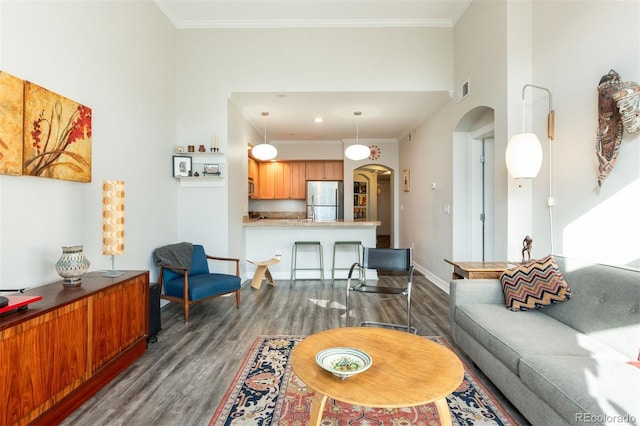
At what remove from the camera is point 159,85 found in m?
3.94

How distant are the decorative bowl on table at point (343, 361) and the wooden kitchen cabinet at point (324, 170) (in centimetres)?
648

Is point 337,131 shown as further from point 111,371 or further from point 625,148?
point 111,371

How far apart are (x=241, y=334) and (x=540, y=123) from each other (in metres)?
3.42

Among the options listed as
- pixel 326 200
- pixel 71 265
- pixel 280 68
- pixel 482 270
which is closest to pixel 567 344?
pixel 482 270

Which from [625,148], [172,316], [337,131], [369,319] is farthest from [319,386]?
[337,131]

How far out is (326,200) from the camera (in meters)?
7.86

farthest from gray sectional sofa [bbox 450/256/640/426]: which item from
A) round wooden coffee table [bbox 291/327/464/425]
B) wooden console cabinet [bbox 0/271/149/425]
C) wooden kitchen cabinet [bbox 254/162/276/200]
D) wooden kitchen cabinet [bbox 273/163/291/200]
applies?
wooden kitchen cabinet [bbox 254/162/276/200]

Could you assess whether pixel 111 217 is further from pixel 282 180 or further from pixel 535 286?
pixel 282 180

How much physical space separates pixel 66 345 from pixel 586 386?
105 inches

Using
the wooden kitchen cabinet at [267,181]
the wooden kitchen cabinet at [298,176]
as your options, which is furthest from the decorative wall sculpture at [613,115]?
the wooden kitchen cabinet at [267,181]

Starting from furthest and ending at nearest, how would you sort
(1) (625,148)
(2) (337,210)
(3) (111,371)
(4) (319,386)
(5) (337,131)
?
(2) (337,210) → (5) (337,131) → (3) (111,371) → (1) (625,148) → (4) (319,386)

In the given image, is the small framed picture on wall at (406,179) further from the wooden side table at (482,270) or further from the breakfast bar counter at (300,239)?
the wooden side table at (482,270)

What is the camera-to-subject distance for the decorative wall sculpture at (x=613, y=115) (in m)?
2.01

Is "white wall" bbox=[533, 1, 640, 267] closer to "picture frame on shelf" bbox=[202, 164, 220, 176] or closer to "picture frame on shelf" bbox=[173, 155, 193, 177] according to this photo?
"picture frame on shelf" bbox=[202, 164, 220, 176]
